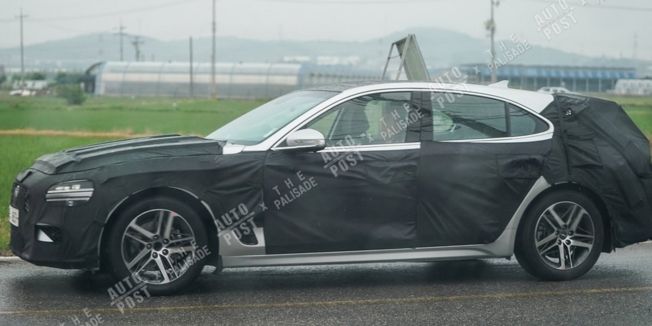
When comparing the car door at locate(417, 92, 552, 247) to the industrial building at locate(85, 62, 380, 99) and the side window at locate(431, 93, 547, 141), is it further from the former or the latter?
the industrial building at locate(85, 62, 380, 99)

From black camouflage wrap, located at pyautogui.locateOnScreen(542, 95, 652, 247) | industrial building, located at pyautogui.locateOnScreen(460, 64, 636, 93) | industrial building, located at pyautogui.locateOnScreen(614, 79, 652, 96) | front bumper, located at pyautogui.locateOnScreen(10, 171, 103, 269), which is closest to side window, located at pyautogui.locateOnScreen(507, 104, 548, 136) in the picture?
black camouflage wrap, located at pyautogui.locateOnScreen(542, 95, 652, 247)

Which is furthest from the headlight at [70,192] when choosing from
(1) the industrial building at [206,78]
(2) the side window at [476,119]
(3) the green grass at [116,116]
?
(1) the industrial building at [206,78]

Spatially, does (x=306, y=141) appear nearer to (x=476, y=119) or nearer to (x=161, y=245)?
(x=161, y=245)

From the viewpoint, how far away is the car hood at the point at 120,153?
709 centimetres

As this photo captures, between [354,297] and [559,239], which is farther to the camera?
[559,239]

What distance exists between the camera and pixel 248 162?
23.9 ft

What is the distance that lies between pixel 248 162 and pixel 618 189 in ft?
10.4

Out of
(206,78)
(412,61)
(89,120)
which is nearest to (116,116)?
(89,120)

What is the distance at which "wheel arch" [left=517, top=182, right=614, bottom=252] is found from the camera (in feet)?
25.8

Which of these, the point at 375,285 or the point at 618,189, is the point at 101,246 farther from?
the point at 618,189

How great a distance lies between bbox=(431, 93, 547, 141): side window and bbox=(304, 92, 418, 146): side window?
0.24m

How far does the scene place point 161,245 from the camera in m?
7.12

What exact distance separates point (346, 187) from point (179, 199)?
4.23 ft

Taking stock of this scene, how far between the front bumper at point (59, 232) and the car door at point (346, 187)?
131cm
